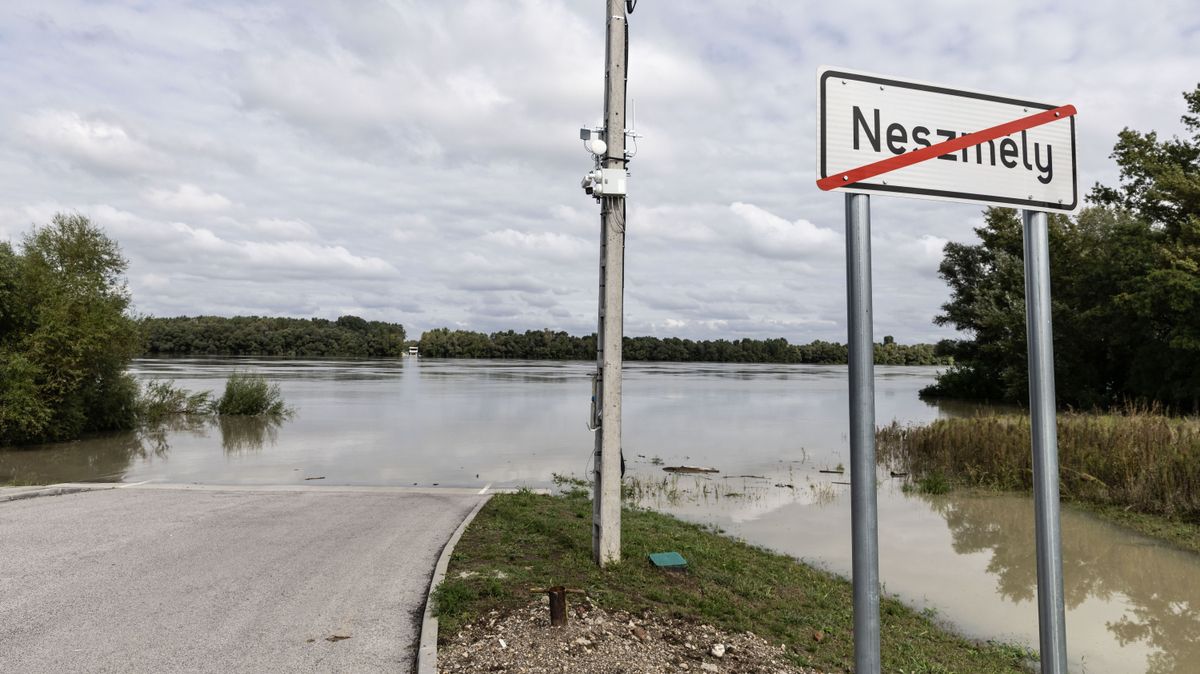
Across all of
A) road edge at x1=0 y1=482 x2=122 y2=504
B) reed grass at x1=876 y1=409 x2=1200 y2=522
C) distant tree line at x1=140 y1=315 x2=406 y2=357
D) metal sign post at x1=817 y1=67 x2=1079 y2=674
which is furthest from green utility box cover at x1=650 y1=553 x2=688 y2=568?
distant tree line at x1=140 y1=315 x2=406 y2=357

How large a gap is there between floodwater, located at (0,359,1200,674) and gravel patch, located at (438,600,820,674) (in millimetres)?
3447

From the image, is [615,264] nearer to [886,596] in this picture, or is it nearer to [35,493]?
[886,596]

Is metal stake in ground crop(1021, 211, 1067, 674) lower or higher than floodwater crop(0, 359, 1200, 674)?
higher

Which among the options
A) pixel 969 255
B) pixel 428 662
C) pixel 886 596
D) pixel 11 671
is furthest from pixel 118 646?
pixel 969 255

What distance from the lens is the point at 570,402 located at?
3812 cm

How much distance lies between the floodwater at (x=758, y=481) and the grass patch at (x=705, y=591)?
1.10 metres

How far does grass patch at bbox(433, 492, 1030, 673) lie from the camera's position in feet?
16.6

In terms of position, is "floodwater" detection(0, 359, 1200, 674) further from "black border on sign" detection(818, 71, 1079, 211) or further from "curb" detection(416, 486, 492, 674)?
"black border on sign" detection(818, 71, 1079, 211)

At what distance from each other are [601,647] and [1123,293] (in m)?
29.0

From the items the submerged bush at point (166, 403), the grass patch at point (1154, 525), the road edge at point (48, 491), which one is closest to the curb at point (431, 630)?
the road edge at point (48, 491)

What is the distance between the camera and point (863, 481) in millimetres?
1689

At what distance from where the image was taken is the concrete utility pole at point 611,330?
6.24 m

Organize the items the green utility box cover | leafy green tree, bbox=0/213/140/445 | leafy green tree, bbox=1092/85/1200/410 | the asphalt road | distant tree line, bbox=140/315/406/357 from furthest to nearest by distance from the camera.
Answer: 1. distant tree line, bbox=140/315/406/357
2. leafy green tree, bbox=1092/85/1200/410
3. leafy green tree, bbox=0/213/140/445
4. the green utility box cover
5. the asphalt road

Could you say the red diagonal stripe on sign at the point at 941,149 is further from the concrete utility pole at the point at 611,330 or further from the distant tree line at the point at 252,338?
the distant tree line at the point at 252,338
